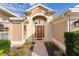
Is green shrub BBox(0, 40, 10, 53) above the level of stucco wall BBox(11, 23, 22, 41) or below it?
below

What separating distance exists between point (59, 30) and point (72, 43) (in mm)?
418

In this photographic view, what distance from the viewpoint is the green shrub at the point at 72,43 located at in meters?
4.94

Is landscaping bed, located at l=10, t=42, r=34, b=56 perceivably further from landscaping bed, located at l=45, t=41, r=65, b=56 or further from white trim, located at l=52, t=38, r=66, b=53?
white trim, located at l=52, t=38, r=66, b=53

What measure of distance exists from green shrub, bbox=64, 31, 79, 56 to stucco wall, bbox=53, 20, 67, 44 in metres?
0.11

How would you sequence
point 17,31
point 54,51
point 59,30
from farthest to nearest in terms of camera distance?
point 59,30 → point 54,51 → point 17,31

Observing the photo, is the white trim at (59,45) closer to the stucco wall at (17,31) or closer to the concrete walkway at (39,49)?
the concrete walkway at (39,49)

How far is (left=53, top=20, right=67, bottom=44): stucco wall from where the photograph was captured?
16.6ft

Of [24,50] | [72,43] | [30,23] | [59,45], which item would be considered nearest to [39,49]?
[24,50]

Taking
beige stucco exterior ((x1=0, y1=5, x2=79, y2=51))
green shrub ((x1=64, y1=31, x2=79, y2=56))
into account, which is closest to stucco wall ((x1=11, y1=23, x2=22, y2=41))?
beige stucco exterior ((x1=0, y1=5, x2=79, y2=51))

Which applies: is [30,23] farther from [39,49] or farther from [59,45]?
[59,45]

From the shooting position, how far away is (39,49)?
16.7 ft

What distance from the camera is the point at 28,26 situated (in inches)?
196

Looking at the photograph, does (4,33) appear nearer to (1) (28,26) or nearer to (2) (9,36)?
(2) (9,36)

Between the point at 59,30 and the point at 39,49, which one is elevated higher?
the point at 59,30
